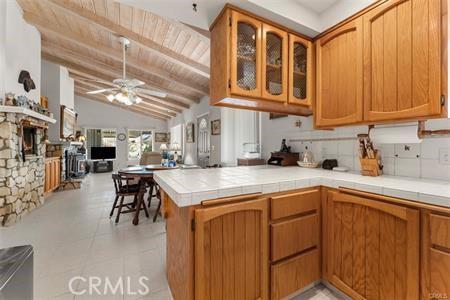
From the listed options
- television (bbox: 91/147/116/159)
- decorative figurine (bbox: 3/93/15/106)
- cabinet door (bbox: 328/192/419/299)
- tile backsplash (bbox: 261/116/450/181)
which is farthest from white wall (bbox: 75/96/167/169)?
cabinet door (bbox: 328/192/419/299)

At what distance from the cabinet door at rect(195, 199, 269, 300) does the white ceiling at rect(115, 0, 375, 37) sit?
146 cm

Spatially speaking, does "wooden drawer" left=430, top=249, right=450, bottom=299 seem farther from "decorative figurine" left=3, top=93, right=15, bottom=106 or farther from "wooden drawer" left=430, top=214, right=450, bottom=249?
"decorative figurine" left=3, top=93, right=15, bottom=106

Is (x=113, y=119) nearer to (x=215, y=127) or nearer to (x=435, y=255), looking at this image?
(x=215, y=127)

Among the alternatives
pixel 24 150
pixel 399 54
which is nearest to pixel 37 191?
pixel 24 150

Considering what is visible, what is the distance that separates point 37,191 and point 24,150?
891mm

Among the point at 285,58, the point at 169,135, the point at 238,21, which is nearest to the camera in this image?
the point at 238,21

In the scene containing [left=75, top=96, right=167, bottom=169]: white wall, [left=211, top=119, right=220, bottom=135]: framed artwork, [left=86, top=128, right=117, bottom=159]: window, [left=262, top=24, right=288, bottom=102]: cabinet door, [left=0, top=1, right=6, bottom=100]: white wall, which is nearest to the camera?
[left=262, top=24, right=288, bottom=102]: cabinet door

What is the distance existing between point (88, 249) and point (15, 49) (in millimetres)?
3283

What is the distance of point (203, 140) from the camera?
6.18 meters

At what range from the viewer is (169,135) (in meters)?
10.3

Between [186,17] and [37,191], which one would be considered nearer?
[186,17]

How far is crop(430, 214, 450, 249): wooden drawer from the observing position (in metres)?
0.96

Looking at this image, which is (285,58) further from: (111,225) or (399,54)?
(111,225)

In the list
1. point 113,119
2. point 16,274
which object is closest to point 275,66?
point 16,274
